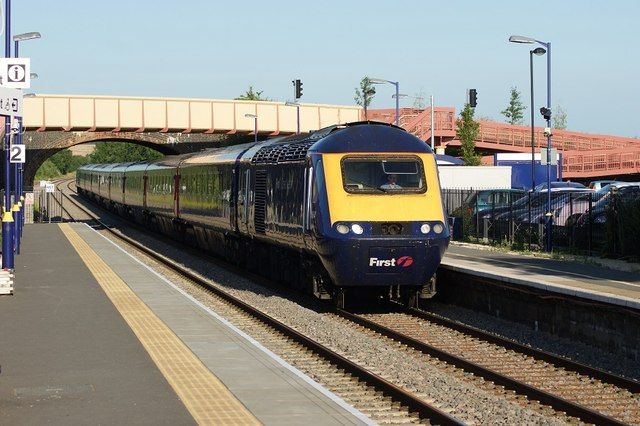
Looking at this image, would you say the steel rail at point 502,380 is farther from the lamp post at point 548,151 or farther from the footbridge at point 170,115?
the footbridge at point 170,115

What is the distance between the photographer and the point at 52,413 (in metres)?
10.4

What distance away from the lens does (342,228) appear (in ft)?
62.5

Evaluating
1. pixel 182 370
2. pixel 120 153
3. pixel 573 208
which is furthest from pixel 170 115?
pixel 120 153

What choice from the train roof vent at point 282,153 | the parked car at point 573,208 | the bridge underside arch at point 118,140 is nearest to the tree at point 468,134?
the bridge underside arch at point 118,140

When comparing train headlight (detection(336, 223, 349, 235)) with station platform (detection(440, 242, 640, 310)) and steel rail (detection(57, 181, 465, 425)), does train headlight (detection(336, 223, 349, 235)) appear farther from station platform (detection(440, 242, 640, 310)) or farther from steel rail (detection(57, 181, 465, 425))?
station platform (detection(440, 242, 640, 310))

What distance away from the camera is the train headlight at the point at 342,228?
1902cm

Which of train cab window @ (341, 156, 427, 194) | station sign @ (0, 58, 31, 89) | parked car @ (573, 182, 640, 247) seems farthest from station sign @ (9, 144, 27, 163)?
train cab window @ (341, 156, 427, 194)

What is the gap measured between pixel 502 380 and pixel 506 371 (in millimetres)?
1285

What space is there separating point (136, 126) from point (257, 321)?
5303 cm

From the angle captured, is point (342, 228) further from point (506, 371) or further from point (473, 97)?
point (473, 97)

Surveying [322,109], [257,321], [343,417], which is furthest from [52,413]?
[322,109]

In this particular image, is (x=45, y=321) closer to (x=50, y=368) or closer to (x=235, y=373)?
(x=50, y=368)

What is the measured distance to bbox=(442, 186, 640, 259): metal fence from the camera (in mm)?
28952

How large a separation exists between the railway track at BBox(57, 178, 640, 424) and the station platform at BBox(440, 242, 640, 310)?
4.66ft
